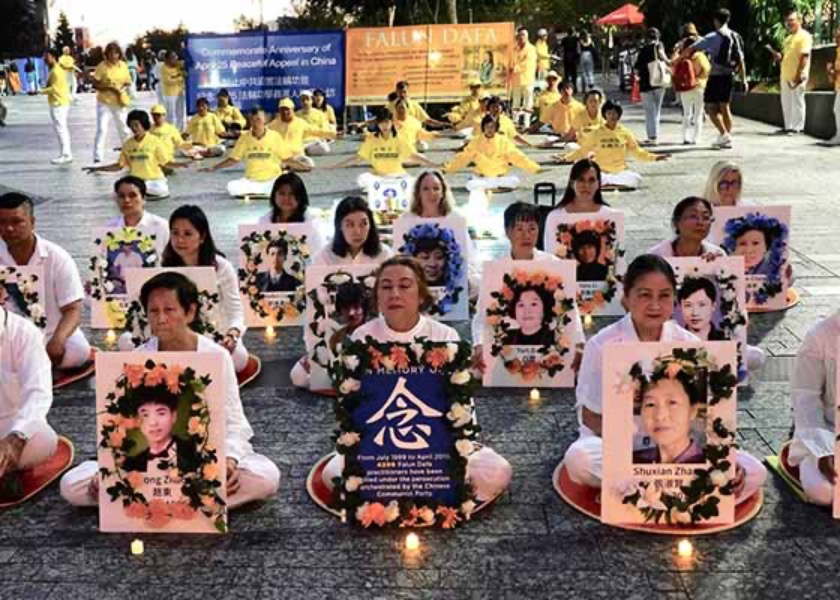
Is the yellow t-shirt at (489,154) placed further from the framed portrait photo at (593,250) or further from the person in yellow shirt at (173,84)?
the person in yellow shirt at (173,84)

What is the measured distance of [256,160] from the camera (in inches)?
560

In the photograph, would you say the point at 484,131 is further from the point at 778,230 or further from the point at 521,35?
the point at 521,35

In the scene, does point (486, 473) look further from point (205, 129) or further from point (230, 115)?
point (230, 115)

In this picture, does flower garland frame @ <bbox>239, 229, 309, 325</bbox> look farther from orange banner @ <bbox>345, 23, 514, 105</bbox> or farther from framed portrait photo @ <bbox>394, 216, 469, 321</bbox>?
orange banner @ <bbox>345, 23, 514, 105</bbox>

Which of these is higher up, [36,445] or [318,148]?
[318,148]

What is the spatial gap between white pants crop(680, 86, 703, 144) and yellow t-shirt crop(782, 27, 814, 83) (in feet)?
5.57

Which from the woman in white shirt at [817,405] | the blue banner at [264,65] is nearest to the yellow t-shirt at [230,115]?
the blue banner at [264,65]

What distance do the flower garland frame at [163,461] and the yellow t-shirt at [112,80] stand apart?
14328mm

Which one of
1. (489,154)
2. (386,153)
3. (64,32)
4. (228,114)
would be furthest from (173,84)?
(64,32)

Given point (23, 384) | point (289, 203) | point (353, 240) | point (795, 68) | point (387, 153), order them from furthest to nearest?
point (795, 68)
point (387, 153)
point (289, 203)
point (353, 240)
point (23, 384)

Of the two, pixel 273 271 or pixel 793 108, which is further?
pixel 793 108

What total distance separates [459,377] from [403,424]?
301 millimetres

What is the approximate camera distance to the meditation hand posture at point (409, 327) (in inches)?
176

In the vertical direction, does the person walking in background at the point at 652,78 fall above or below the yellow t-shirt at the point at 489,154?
above
